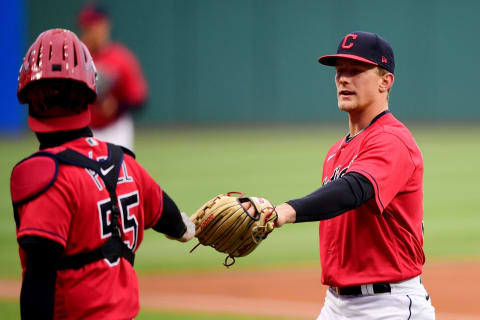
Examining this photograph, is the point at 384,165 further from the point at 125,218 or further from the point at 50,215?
the point at 50,215

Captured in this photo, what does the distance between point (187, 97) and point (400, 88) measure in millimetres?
6820

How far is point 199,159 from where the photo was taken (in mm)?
16844

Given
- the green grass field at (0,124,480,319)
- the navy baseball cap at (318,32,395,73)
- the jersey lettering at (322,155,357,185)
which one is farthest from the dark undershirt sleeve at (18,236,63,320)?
the green grass field at (0,124,480,319)

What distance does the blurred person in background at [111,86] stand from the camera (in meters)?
8.38

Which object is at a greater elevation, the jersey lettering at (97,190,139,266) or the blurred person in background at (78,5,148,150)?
the jersey lettering at (97,190,139,266)

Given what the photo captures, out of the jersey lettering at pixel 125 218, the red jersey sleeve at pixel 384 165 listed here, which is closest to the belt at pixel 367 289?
the red jersey sleeve at pixel 384 165

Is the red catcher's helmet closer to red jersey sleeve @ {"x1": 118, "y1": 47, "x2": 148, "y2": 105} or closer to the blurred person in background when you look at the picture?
the blurred person in background

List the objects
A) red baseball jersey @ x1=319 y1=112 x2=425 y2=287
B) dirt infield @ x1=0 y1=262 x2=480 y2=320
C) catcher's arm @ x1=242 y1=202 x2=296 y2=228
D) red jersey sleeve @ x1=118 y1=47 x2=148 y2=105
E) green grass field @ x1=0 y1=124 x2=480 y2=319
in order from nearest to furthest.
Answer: catcher's arm @ x1=242 y1=202 x2=296 y2=228 < red baseball jersey @ x1=319 y1=112 x2=425 y2=287 < dirt infield @ x1=0 y1=262 x2=480 y2=320 < green grass field @ x1=0 y1=124 x2=480 y2=319 < red jersey sleeve @ x1=118 y1=47 x2=148 y2=105

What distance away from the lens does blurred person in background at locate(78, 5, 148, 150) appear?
838 cm

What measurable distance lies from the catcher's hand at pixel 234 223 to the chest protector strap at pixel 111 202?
2.34 feet

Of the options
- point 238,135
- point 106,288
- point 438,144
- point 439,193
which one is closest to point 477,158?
point 438,144

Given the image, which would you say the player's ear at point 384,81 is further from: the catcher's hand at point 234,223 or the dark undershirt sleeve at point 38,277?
the dark undershirt sleeve at point 38,277

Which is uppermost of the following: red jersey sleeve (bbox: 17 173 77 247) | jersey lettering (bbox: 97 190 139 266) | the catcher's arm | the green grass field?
red jersey sleeve (bbox: 17 173 77 247)

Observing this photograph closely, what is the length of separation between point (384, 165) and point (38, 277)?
1.51 meters
